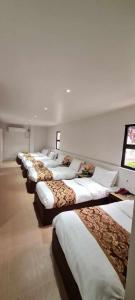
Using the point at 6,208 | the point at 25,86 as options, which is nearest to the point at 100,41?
the point at 25,86

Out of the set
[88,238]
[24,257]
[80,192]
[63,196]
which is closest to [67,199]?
[63,196]

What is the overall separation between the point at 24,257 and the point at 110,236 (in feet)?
3.90

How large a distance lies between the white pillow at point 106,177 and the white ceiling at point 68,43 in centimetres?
186

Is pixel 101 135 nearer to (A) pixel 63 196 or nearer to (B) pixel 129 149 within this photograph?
(B) pixel 129 149

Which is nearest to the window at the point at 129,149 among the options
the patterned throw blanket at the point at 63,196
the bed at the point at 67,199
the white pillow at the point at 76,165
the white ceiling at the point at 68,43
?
the bed at the point at 67,199

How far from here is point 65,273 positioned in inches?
60.2

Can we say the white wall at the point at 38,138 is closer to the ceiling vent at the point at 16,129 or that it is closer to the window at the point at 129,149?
the ceiling vent at the point at 16,129

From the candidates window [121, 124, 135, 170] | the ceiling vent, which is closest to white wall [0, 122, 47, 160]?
the ceiling vent

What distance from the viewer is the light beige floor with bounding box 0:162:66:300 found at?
58.4 inches

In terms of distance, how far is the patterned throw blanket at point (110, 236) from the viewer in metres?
1.24

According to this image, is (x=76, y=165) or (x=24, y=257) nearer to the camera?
(x=24, y=257)

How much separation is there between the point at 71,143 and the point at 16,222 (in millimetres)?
3628

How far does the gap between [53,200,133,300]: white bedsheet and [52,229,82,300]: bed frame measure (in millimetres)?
132

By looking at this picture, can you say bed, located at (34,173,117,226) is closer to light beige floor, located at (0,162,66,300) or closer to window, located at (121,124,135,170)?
light beige floor, located at (0,162,66,300)
